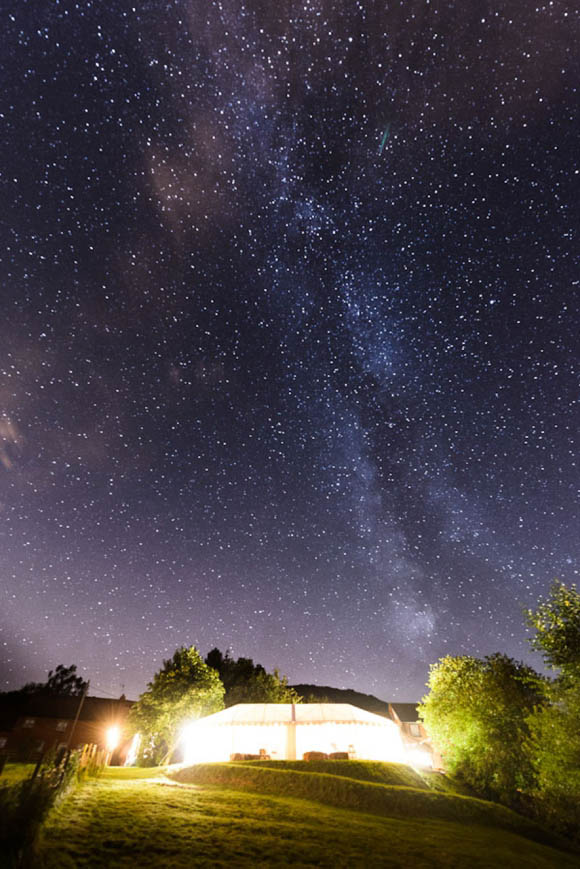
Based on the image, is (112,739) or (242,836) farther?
(112,739)

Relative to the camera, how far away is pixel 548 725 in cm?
2005

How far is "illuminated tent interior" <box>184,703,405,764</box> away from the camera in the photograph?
27.4m

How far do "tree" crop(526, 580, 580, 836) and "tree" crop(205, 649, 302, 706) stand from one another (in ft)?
110

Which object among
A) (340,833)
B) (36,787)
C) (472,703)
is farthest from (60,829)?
(472,703)

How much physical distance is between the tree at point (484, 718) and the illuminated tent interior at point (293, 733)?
160 inches

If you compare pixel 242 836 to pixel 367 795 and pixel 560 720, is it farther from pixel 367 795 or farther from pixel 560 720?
pixel 560 720

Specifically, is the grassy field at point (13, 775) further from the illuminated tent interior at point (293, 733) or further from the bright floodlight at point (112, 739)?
the illuminated tent interior at point (293, 733)

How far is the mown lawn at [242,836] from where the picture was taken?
8039 millimetres

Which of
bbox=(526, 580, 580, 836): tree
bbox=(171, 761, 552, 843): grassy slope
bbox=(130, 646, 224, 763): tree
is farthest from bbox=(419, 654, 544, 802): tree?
bbox=(130, 646, 224, 763): tree

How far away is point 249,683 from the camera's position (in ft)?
171

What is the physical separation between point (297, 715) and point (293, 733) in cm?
105

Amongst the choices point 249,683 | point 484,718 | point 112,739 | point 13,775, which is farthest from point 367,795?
point 249,683

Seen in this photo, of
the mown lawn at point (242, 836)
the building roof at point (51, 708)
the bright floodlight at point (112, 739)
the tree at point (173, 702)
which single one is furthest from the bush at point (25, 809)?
the building roof at point (51, 708)

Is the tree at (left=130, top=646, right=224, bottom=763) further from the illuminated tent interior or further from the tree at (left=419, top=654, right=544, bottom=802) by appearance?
the tree at (left=419, top=654, right=544, bottom=802)
